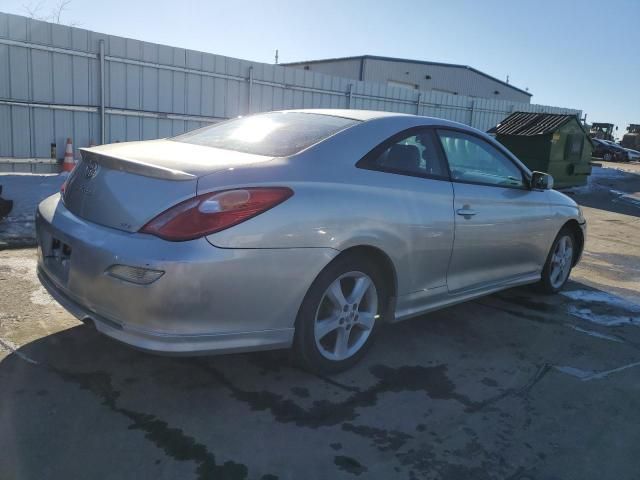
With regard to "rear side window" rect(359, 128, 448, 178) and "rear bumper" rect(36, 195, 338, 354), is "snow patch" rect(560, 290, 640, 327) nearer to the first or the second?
"rear side window" rect(359, 128, 448, 178)

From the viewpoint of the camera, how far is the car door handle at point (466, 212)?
3.79 meters

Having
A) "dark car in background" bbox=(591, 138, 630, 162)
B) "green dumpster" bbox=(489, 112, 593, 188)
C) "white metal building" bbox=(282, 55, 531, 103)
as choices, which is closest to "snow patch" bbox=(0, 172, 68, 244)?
"green dumpster" bbox=(489, 112, 593, 188)

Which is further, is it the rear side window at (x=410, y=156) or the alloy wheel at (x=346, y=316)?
the rear side window at (x=410, y=156)

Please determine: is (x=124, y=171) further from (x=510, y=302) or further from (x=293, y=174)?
(x=510, y=302)

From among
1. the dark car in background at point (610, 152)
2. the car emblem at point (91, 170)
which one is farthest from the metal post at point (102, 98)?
the dark car in background at point (610, 152)

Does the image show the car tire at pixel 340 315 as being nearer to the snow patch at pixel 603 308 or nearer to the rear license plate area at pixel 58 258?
the rear license plate area at pixel 58 258

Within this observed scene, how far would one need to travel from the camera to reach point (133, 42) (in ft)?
33.8

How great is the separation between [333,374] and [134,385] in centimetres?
109

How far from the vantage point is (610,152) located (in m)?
36.4

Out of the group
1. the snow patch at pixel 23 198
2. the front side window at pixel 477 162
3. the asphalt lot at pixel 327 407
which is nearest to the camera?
the asphalt lot at pixel 327 407

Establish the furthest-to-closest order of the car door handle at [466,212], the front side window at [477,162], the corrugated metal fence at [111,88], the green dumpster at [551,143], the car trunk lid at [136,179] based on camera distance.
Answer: the green dumpster at [551,143]
the corrugated metal fence at [111,88]
the front side window at [477,162]
the car door handle at [466,212]
the car trunk lid at [136,179]

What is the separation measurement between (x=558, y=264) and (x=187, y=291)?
3.91 m

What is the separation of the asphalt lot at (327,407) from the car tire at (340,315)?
0.15 meters

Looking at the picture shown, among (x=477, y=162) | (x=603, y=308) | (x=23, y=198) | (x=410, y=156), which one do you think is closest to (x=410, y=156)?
(x=410, y=156)
